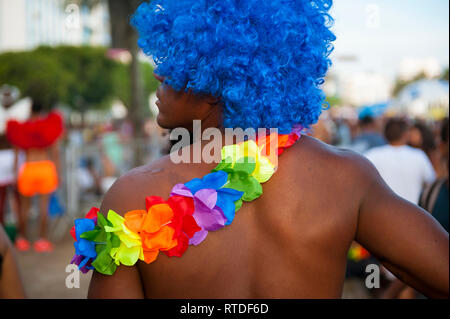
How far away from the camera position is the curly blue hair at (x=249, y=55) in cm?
136

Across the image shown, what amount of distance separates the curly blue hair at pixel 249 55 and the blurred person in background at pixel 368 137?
4.76 metres

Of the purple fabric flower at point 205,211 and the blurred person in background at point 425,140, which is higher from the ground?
the purple fabric flower at point 205,211

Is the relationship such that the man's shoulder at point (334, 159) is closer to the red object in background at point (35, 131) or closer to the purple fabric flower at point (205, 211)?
the purple fabric flower at point (205, 211)

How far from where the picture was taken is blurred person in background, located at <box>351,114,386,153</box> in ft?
A: 20.3

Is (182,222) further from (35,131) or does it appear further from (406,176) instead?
(35,131)

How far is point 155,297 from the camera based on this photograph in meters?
1.26

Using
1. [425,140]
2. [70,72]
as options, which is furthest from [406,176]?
[70,72]

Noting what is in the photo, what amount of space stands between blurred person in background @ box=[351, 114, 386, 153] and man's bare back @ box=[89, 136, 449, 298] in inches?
192

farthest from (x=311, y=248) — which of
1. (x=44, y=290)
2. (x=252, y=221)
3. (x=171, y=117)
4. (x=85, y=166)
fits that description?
(x=85, y=166)

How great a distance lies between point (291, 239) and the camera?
4.12 feet

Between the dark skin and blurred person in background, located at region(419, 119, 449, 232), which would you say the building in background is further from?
the dark skin

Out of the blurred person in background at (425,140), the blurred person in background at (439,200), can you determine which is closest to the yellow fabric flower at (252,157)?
the blurred person in background at (439,200)

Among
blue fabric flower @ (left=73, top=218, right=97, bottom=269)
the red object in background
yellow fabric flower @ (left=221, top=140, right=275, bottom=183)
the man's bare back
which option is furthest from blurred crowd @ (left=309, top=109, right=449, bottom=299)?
the red object in background

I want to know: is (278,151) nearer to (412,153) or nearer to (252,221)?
(252,221)
